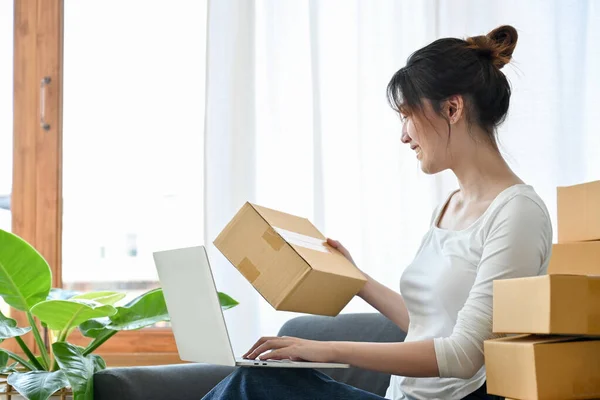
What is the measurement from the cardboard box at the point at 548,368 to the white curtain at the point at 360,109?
1.12 metres

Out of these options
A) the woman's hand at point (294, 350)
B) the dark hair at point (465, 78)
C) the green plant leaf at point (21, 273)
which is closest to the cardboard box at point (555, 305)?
the woman's hand at point (294, 350)

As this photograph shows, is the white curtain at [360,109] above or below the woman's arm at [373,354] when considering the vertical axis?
above

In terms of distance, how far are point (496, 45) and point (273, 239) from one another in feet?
1.85

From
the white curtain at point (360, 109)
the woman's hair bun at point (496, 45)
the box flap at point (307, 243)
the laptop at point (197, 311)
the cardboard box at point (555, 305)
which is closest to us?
the cardboard box at point (555, 305)

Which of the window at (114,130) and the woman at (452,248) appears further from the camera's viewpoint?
the window at (114,130)

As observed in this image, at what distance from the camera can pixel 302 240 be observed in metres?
1.46

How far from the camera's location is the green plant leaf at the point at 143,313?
5.98 feet

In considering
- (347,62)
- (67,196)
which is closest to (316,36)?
(347,62)

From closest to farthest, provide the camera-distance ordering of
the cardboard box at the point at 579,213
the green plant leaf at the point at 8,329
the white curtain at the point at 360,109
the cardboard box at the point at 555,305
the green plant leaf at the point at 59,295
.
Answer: the cardboard box at the point at 555,305, the cardboard box at the point at 579,213, the green plant leaf at the point at 8,329, the green plant leaf at the point at 59,295, the white curtain at the point at 360,109

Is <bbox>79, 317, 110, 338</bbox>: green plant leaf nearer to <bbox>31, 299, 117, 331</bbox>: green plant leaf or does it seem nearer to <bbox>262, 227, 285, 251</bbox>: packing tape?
<bbox>31, 299, 117, 331</bbox>: green plant leaf

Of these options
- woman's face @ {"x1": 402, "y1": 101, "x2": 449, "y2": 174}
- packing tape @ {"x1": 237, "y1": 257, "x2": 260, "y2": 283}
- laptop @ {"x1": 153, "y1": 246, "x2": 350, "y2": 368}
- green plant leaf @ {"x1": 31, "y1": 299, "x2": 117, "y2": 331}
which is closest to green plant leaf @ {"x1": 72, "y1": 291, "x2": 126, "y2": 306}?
green plant leaf @ {"x1": 31, "y1": 299, "x2": 117, "y2": 331}

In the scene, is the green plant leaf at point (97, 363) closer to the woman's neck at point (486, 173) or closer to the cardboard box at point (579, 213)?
the woman's neck at point (486, 173)

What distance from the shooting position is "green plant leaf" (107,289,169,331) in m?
1.82

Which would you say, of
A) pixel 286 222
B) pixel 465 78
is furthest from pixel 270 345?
pixel 465 78
